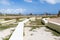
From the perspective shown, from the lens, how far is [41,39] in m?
8.84

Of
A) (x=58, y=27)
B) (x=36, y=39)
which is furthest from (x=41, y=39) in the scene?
(x=58, y=27)

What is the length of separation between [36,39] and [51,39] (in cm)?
102

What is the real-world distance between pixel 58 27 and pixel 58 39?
384 cm

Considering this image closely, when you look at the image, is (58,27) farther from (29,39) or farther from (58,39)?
(29,39)

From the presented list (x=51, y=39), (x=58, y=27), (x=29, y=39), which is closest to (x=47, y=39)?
(x=51, y=39)

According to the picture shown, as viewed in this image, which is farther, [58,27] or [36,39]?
[58,27]

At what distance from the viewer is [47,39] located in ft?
29.2

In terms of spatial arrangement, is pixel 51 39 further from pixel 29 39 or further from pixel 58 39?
pixel 29 39

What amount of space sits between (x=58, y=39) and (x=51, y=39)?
0.48 m

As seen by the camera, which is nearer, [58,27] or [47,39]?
[47,39]

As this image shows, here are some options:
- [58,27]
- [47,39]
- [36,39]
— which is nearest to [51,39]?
[47,39]

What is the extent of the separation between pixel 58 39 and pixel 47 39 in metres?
0.74

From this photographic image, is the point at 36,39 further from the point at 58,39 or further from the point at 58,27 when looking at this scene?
the point at 58,27

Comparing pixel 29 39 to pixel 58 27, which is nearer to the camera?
pixel 29 39
